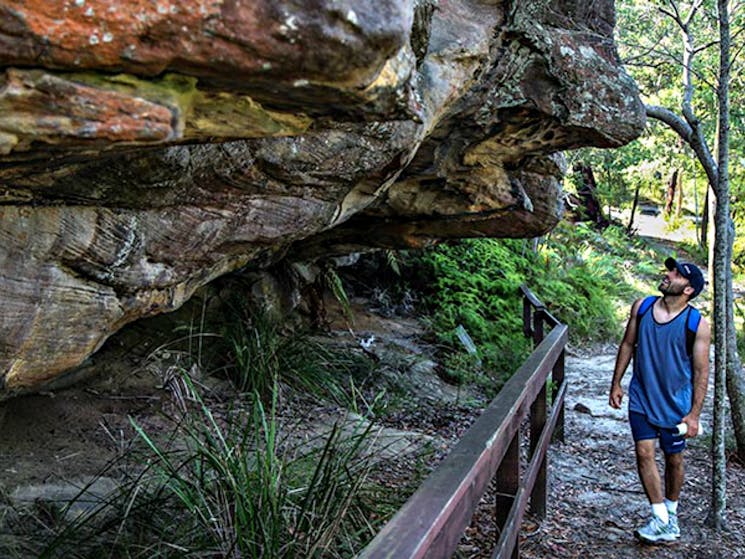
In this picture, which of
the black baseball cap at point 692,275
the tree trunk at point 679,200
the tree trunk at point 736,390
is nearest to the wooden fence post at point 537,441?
the black baseball cap at point 692,275

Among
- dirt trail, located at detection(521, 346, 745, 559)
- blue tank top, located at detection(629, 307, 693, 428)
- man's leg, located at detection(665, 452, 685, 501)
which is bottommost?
dirt trail, located at detection(521, 346, 745, 559)

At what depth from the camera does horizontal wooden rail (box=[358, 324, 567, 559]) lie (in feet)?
5.76

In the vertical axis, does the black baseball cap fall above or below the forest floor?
above

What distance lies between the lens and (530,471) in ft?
13.7

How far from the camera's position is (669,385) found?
5.02 m

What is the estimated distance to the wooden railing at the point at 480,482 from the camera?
70.8 inches

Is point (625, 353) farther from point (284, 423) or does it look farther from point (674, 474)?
point (284, 423)

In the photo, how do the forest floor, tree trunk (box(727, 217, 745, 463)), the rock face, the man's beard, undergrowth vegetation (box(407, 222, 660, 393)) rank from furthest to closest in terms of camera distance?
undergrowth vegetation (box(407, 222, 660, 393)) < tree trunk (box(727, 217, 745, 463)) < the man's beard < the forest floor < the rock face

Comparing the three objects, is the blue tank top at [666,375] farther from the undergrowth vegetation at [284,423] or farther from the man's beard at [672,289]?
the undergrowth vegetation at [284,423]

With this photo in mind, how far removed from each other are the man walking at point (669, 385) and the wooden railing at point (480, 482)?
671mm

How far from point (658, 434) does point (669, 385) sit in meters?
0.37

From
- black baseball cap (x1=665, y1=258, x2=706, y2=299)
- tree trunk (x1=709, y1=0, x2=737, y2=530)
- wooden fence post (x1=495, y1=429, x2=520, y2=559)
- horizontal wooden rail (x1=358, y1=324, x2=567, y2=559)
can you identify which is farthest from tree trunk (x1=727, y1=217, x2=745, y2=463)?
wooden fence post (x1=495, y1=429, x2=520, y2=559)

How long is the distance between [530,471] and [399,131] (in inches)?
87.7

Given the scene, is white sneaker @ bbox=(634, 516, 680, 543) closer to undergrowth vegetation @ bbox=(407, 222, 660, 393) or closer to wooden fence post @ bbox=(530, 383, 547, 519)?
wooden fence post @ bbox=(530, 383, 547, 519)
